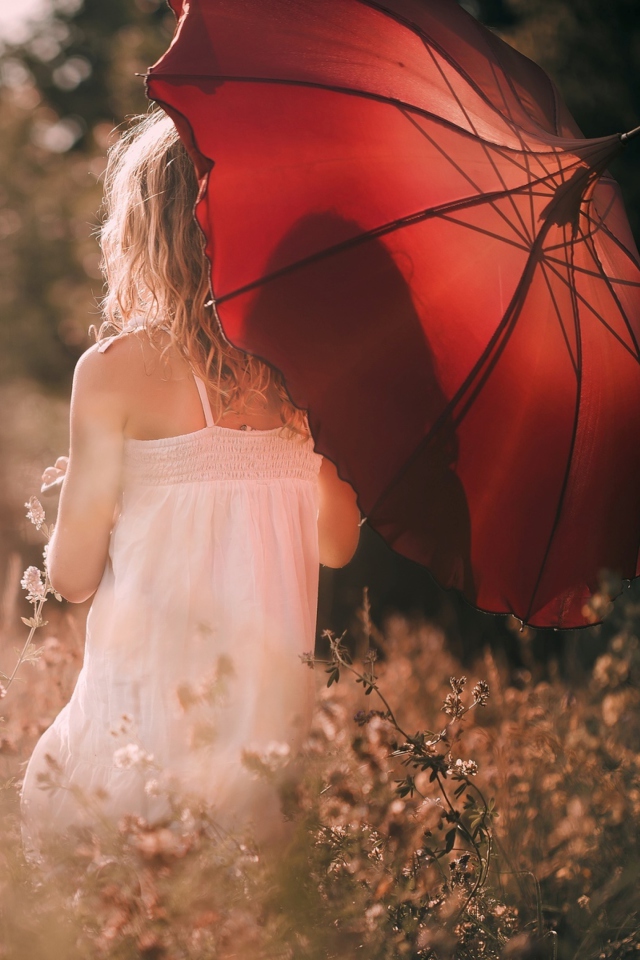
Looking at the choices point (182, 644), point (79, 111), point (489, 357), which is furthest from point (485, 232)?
point (79, 111)

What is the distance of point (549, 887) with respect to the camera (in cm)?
225

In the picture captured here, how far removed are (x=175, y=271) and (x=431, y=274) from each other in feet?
1.79

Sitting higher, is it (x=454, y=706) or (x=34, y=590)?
(x=34, y=590)

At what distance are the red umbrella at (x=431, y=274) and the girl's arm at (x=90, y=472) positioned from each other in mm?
299

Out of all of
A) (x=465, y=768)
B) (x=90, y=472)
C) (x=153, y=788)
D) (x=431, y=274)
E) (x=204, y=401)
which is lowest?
(x=465, y=768)

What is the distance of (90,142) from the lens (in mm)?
10531

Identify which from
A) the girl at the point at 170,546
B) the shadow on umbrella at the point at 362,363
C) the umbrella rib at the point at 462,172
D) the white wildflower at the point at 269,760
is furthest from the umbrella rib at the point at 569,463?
the white wildflower at the point at 269,760

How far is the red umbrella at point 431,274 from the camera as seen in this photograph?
1.72 m

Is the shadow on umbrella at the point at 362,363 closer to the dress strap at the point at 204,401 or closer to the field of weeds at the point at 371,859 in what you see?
the dress strap at the point at 204,401

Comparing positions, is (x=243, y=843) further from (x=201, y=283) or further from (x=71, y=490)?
(x=201, y=283)

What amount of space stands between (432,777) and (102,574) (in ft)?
2.60

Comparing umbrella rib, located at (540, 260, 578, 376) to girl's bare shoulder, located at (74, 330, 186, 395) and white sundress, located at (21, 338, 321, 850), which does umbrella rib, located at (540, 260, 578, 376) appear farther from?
girl's bare shoulder, located at (74, 330, 186, 395)

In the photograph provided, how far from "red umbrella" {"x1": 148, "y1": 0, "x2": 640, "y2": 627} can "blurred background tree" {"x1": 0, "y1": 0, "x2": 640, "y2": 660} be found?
1.00ft

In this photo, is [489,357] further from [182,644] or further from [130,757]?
[130,757]
